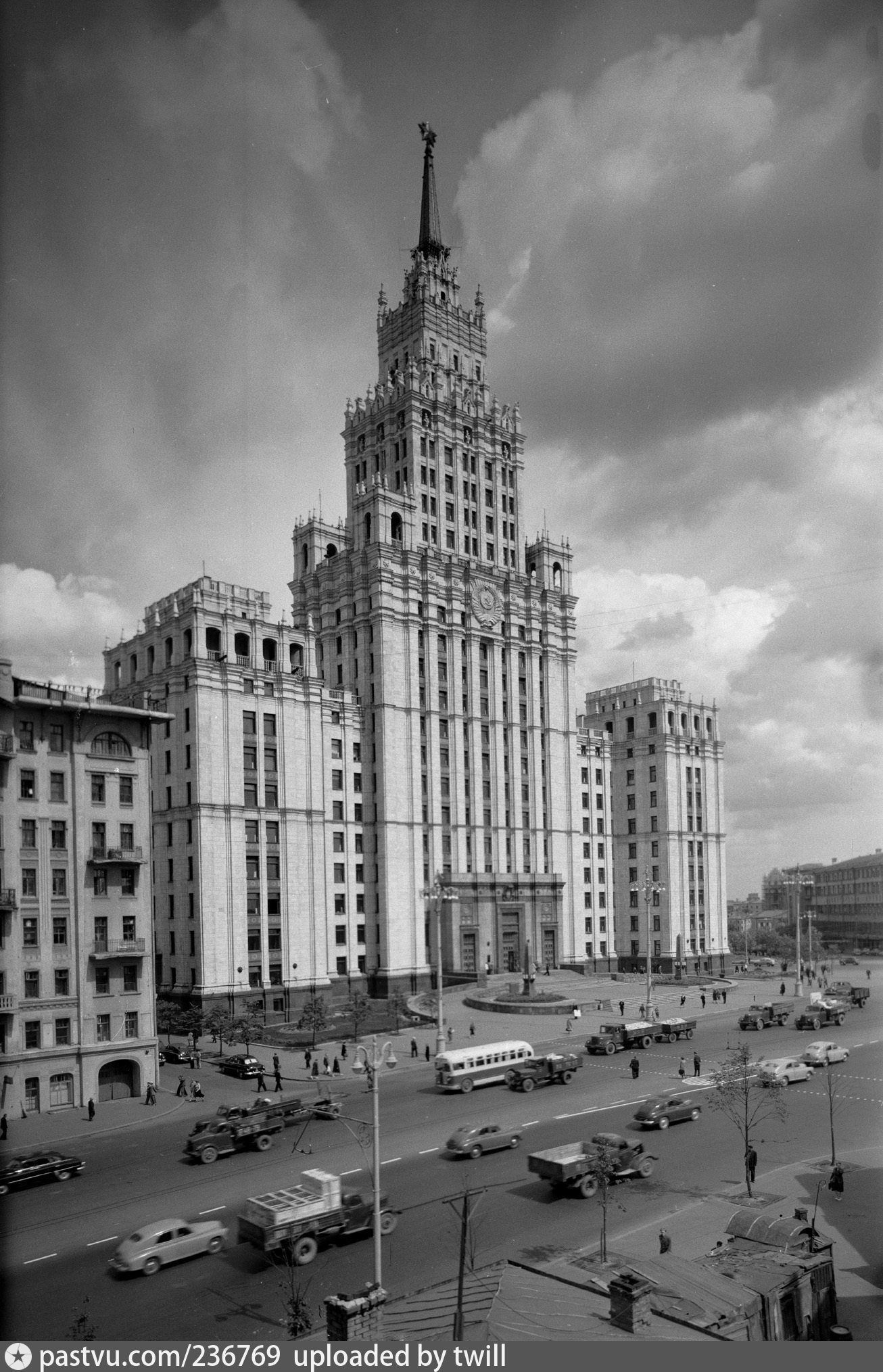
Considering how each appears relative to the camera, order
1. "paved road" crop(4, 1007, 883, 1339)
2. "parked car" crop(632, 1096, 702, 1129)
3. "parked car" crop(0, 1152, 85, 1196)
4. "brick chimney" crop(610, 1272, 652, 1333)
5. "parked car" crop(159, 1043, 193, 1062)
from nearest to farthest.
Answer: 1. "brick chimney" crop(610, 1272, 652, 1333)
2. "paved road" crop(4, 1007, 883, 1339)
3. "parked car" crop(0, 1152, 85, 1196)
4. "parked car" crop(632, 1096, 702, 1129)
5. "parked car" crop(159, 1043, 193, 1062)

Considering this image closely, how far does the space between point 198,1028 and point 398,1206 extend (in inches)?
1374

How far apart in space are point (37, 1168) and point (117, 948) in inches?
533

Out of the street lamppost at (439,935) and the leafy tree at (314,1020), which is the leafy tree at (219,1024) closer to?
the leafy tree at (314,1020)

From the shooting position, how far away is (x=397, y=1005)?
71188 mm

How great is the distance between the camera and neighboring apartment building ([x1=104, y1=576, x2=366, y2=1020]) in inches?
2694

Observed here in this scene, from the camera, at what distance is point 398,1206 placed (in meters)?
27.1

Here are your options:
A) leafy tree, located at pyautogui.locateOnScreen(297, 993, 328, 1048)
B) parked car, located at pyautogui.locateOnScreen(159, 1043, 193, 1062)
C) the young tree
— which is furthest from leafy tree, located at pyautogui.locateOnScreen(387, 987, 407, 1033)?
the young tree

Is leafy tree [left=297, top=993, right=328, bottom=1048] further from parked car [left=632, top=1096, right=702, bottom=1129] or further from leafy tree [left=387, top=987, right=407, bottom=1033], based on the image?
parked car [left=632, top=1096, right=702, bottom=1129]

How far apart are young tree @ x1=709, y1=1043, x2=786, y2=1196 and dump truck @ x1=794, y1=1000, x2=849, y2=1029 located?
61.2 ft

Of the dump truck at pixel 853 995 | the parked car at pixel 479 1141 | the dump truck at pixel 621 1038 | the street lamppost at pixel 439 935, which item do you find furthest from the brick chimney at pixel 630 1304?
the dump truck at pixel 853 995

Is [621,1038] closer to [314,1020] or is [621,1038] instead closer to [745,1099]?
[314,1020]

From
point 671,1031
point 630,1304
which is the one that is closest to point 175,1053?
point 671,1031

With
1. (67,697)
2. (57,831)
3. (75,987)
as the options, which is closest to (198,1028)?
(75,987)

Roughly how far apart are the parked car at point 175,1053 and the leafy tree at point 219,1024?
6.48ft
